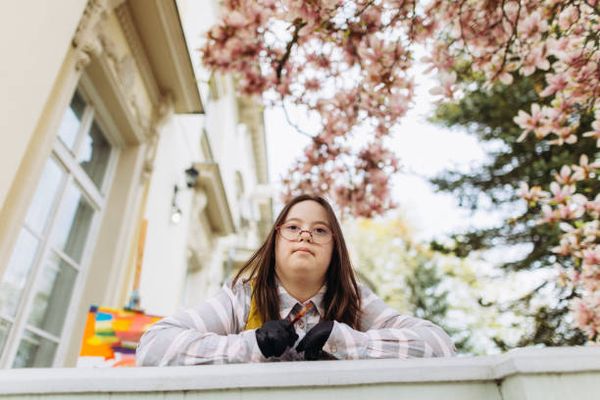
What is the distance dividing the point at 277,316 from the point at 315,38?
227cm

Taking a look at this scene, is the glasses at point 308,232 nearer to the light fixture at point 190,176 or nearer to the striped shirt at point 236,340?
the striped shirt at point 236,340

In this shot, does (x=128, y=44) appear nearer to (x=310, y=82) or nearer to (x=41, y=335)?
(x=310, y=82)

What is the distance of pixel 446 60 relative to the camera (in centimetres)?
270

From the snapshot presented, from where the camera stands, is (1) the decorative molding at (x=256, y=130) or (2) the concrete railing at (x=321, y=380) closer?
(2) the concrete railing at (x=321, y=380)

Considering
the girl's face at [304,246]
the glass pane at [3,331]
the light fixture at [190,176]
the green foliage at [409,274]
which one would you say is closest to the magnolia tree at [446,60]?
the girl's face at [304,246]

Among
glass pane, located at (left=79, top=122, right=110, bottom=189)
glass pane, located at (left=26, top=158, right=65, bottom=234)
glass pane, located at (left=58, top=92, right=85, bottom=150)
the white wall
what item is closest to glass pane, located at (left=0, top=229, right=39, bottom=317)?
glass pane, located at (left=26, top=158, right=65, bottom=234)

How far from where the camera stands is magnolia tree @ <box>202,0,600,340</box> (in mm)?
2469

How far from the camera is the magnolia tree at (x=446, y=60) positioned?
2.47 meters

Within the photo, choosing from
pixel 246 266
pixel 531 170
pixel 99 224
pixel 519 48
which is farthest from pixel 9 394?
pixel 531 170

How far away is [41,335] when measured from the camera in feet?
10.8

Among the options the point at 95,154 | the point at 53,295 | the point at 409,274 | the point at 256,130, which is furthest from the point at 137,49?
the point at 409,274

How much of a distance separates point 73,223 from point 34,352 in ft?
3.57

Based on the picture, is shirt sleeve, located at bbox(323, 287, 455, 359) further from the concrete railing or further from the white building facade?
the white building facade

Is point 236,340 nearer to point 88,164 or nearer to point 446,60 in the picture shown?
point 446,60
